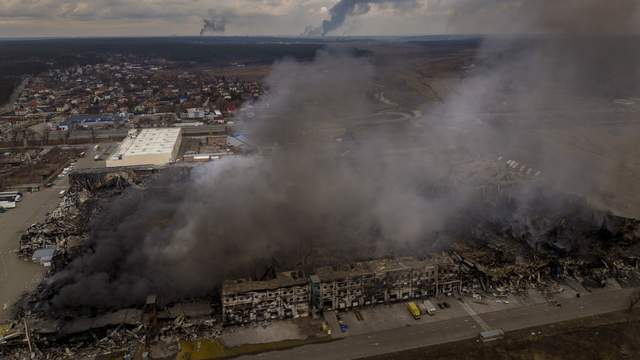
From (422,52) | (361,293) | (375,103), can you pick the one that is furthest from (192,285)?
(422,52)

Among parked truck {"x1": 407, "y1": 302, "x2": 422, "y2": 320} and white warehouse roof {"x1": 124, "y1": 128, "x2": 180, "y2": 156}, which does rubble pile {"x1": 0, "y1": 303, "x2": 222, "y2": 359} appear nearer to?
parked truck {"x1": 407, "y1": 302, "x2": 422, "y2": 320}

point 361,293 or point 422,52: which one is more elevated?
point 422,52

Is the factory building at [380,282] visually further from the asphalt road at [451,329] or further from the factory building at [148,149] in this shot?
the factory building at [148,149]

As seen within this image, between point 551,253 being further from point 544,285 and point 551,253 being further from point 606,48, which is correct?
point 606,48

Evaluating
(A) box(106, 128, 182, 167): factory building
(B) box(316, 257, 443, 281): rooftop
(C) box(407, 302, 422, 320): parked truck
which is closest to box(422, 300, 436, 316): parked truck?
(C) box(407, 302, 422, 320): parked truck

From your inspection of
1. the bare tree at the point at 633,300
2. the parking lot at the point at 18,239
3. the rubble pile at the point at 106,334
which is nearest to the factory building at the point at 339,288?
the rubble pile at the point at 106,334

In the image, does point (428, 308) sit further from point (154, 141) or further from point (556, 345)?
point (154, 141)

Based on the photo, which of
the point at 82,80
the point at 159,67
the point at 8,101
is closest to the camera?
the point at 8,101
